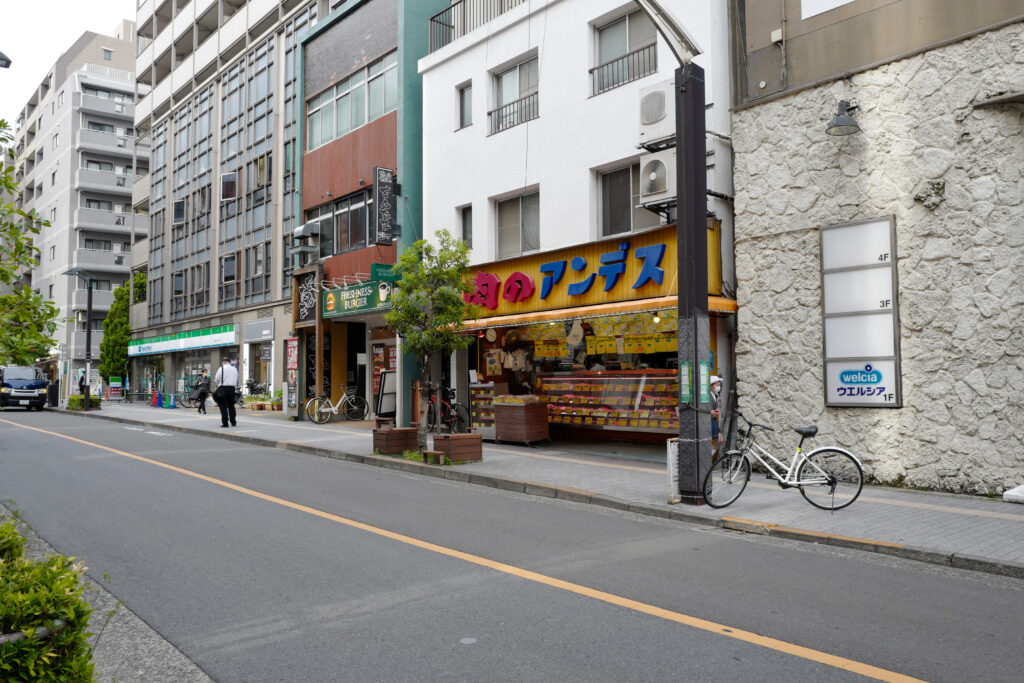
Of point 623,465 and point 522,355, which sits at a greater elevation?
point 522,355

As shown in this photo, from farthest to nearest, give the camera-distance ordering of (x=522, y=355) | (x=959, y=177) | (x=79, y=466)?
(x=522, y=355)
(x=79, y=466)
(x=959, y=177)

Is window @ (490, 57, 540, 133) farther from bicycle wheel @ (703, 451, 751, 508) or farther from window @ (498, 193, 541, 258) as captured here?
bicycle wheel @ (703, 451, 751, 508)

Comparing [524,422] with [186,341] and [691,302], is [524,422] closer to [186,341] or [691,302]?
[691,302]

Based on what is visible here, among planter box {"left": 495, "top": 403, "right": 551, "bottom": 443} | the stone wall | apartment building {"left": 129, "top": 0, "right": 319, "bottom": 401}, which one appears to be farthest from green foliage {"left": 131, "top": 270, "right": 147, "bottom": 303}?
the stone wall

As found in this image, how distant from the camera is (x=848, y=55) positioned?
1121 cm

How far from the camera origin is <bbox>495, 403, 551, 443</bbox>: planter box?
51.1 feet

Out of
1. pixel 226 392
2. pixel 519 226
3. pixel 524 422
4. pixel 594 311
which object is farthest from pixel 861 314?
pixel 226 392

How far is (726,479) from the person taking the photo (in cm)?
914

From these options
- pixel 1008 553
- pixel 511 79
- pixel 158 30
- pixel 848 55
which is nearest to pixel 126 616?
pixel 1008 553

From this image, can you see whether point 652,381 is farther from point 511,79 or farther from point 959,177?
point 511,79

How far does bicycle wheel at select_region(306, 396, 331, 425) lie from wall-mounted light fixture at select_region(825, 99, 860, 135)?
1620 cm

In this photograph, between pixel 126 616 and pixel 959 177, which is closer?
pixel 126 616

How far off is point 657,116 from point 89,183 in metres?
56.9

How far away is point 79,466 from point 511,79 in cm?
1175
